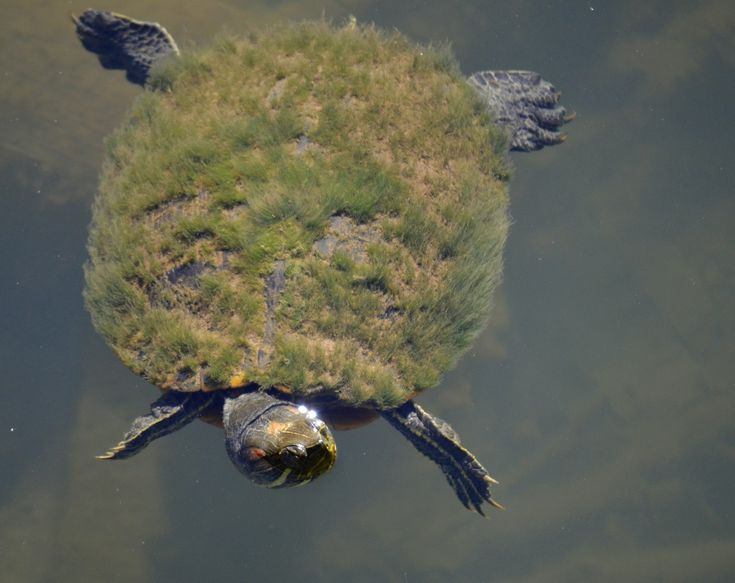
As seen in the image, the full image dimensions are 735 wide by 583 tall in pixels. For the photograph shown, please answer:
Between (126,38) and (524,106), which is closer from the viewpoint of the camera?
(126,38)

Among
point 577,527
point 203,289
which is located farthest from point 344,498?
point 203,289

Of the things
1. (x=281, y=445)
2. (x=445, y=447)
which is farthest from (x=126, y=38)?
(x=445, y=447)

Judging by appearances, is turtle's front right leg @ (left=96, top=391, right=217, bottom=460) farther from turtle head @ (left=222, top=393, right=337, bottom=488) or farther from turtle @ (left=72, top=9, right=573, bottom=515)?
turtle head @ (left=222, top=393, right=337, bottom=488)

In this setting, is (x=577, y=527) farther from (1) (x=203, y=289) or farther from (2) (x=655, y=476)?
(1) (x=203, y=289)

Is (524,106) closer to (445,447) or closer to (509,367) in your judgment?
(445,447)

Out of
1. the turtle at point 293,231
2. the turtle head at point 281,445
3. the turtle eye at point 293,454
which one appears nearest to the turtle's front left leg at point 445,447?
the turtle at point 293,231

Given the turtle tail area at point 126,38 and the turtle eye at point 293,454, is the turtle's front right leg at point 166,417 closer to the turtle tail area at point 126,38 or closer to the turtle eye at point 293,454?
the turtle eye at point 293,454
